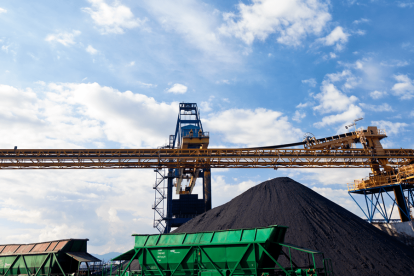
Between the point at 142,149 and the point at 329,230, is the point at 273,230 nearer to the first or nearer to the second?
the point at 329,230

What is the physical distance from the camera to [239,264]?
11.4 meters

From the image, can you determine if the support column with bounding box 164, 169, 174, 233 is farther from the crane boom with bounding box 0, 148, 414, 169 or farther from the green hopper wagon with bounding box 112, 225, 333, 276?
the green hopper wagon with bounding box 112, 225, 333, 276

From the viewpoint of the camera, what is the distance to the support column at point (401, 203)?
1022 inches

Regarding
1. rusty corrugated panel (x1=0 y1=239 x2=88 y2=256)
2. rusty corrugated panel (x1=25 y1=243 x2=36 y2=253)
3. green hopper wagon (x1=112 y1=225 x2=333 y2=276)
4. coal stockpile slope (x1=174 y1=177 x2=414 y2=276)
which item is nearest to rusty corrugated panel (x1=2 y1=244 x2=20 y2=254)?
rusty corrugated panel (x1=0 y1=239 x2=88 y2=256)

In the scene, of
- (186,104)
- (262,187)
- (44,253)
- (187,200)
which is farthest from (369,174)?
(44,253)

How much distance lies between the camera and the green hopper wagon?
11211 mm

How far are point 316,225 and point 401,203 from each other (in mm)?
14255

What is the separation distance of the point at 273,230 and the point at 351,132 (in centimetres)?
2435

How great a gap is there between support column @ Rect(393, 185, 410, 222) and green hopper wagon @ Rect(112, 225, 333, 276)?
18.8 m

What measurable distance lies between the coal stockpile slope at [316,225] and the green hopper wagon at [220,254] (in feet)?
14.2

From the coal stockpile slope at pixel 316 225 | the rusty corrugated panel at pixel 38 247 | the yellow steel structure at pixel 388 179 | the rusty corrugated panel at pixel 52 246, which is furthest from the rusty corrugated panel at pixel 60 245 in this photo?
the yellow steel structure at pixel 388 179

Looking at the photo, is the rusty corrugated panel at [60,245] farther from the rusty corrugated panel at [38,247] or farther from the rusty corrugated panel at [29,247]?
the rusty corrugated panel at [29,247]

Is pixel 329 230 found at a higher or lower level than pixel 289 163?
lower

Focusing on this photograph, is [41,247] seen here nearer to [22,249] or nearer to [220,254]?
[22,249]
